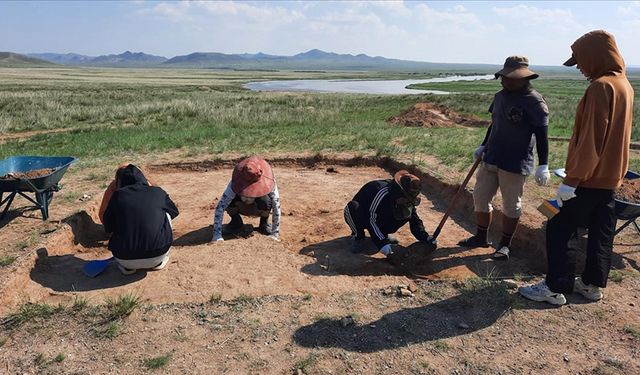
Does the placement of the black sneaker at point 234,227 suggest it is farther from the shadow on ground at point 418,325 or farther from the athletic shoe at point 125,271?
the shadow on ground at point 418,325

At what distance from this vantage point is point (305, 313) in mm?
3871

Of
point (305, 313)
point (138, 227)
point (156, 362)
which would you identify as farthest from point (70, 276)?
point (305, 313)

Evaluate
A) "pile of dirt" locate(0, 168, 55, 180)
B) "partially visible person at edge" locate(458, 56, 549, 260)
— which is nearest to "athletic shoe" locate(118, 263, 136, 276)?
"pile of dirt" locate(0, 168, 55, 180)

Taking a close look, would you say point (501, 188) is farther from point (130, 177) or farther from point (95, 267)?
point (95, 267)

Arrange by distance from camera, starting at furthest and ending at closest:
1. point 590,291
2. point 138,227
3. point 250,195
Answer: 1. point 250,195
2. point 138,227
3. point 590,291

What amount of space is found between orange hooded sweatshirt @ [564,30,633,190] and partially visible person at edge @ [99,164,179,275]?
365cm

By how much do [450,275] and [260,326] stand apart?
223 centimetres

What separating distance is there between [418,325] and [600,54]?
2.48 metres

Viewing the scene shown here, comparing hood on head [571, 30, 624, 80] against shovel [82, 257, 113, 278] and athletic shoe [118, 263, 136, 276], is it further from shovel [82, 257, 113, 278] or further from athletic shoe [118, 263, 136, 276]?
shovel [82, 257, 113, 278]

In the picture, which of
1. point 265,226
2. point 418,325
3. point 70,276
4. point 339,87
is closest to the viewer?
point 418,325

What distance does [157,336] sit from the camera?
3557 millimetres

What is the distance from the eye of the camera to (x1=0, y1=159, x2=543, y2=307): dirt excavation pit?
4402 mm

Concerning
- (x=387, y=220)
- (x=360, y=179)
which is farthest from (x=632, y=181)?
(x=360, y=179)

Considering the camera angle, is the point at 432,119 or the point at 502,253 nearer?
the point at 502,253
